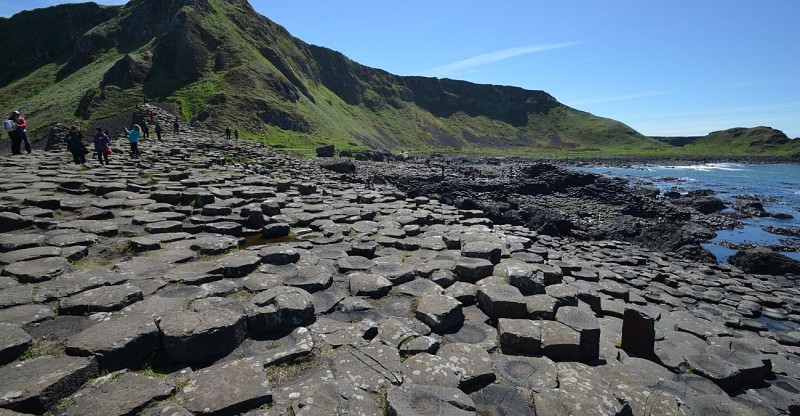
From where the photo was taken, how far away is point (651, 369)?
4.68 meters

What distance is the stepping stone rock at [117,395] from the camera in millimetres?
2812

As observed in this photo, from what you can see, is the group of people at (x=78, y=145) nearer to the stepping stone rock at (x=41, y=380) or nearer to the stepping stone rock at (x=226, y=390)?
the stepping stone rock at (x=41, y=380)

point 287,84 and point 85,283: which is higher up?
point 287,84

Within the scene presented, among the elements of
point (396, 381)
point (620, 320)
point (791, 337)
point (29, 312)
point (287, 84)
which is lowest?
point (791, 337)

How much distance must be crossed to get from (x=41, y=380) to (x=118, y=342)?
1.77 ft

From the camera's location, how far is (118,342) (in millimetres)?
3355

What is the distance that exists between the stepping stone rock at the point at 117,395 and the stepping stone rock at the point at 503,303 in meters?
3.60

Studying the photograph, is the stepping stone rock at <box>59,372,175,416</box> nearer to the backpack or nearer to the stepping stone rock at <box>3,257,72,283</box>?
the stepping stone rock at <box>3,257,72,283</box>

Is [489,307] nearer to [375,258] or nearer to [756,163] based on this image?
[375,258]

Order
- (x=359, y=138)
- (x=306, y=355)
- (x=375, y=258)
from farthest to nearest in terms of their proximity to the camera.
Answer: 1. (x=359, y=138)
2. (x=375, y=258)
3. (x=306, y=355)

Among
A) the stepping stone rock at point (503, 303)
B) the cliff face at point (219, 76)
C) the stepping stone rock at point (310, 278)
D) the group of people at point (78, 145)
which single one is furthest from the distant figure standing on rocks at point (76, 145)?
the cliff face at point (219, 76)

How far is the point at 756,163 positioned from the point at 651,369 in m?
133

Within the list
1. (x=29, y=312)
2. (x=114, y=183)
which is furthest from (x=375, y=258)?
(x=114, y=183)

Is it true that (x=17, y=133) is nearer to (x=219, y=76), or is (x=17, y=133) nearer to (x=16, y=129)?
(x=16, y=129)
